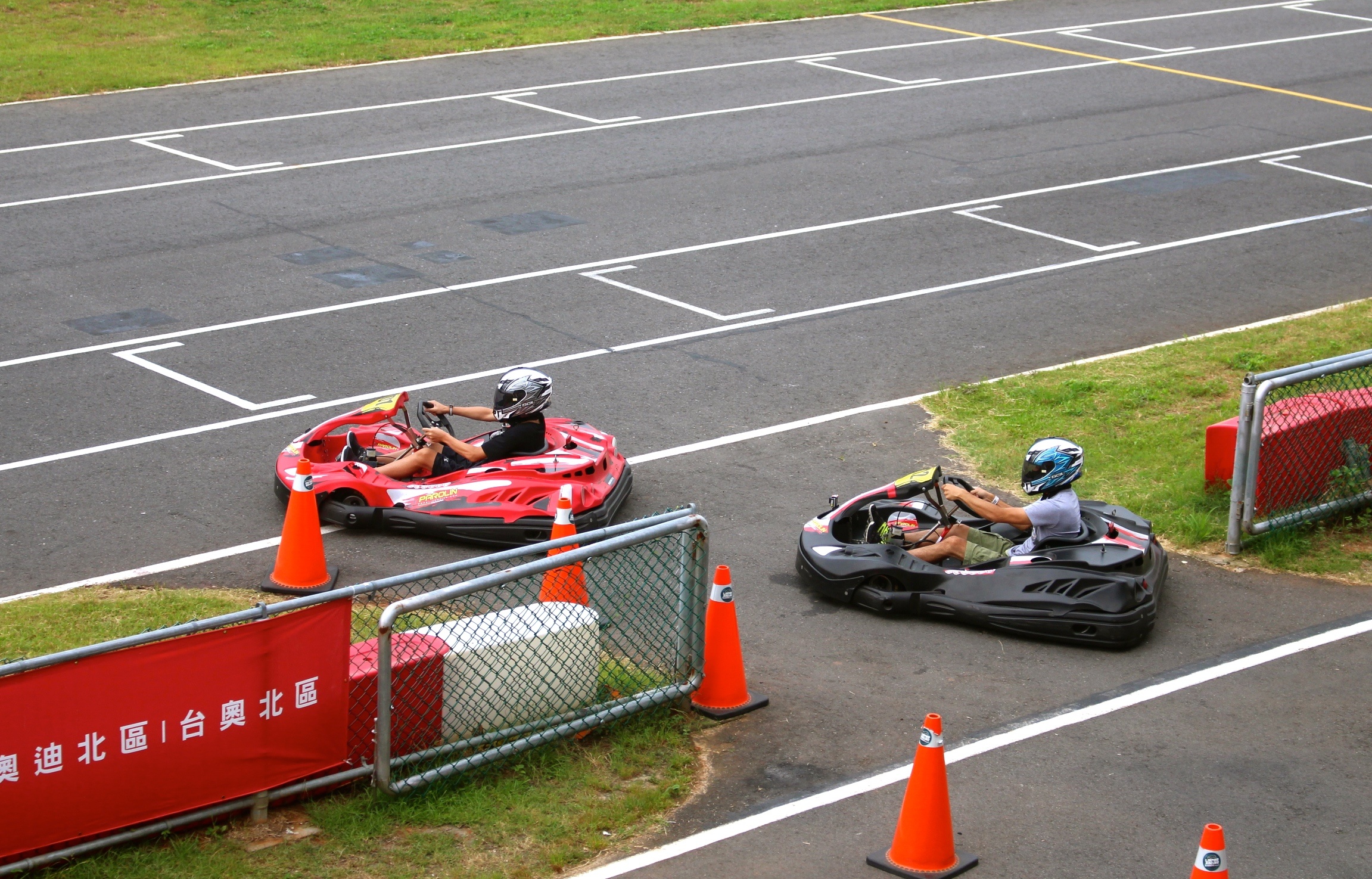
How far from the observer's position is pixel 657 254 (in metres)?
15.9

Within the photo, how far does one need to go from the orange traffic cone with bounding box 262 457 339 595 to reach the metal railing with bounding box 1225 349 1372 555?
216 inches

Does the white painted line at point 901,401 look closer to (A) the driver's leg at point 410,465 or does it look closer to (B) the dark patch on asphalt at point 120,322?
(A) the driver's leg at point 410,465

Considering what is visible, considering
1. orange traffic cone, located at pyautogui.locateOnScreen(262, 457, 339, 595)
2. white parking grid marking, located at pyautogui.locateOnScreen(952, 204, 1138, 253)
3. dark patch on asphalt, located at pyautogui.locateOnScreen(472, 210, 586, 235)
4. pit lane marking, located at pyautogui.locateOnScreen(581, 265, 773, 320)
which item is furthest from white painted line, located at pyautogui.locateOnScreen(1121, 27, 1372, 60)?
orange traffic cone, located at pyautogui.locateOnScreen(262, 457, 339, 595)

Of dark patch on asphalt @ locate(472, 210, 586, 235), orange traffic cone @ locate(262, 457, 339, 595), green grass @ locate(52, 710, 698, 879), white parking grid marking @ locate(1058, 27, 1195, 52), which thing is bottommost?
green grass @ locate(52, 710, 698, 879)

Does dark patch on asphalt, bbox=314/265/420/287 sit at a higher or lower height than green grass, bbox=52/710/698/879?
higher

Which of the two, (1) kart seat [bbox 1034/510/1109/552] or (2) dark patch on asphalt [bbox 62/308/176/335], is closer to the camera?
(1) kart seat [bbox 1034/510/1109/552]

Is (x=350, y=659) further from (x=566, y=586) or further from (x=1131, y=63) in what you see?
(x=1131, y=63)

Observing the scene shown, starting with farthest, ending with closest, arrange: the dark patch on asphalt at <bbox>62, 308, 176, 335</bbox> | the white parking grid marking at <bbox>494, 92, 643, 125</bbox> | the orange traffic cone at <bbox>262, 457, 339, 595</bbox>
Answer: the white parking grid marking at <bbox>494, 92, 643, 125</bbox>
the dark patch on asphalt at <bbox>62, 308, 176, 335</bbox>
the orange traffic cone at <bbox>262, 457, 339, 595</bbox>

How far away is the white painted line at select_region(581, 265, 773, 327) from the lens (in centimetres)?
1420

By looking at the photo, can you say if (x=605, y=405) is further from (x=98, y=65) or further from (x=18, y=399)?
(x=98, y=65)

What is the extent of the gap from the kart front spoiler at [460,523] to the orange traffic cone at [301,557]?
711 millimetres

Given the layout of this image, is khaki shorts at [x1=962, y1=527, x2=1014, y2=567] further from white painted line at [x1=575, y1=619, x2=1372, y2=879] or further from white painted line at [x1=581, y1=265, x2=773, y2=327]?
white painted line at [x1=581, y1=265, x2=773, y2=327]

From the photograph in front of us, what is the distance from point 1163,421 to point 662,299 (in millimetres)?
4999

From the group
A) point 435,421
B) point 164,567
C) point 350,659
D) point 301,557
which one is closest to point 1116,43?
Answer: point 435,421
